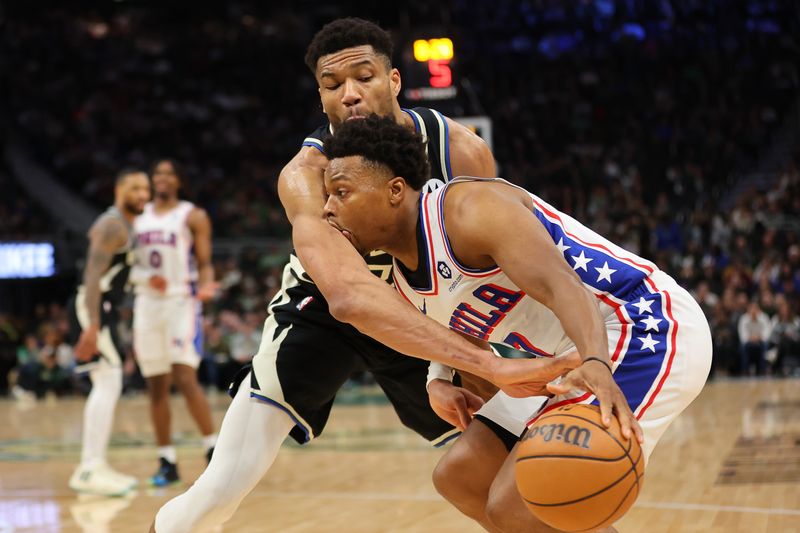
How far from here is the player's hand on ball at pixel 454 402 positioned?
3.23 meters

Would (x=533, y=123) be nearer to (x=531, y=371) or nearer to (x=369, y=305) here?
(x=369, y=305)

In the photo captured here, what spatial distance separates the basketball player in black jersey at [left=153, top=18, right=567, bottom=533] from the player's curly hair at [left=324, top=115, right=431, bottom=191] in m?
0.25

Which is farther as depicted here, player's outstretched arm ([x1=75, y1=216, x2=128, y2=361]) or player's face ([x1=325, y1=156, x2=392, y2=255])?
player's outstretched arm ([x1=75, y1=216, x2=128, y2=361])

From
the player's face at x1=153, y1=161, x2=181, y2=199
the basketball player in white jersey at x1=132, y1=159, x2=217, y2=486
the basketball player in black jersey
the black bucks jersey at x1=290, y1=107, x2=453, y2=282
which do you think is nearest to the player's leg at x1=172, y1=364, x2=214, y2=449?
the basketball player in white jersey at x1=132, y1=159, x2=217, y2=486

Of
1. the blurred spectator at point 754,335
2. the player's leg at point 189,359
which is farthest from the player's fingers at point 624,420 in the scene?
the blurred spectator at point 754,335

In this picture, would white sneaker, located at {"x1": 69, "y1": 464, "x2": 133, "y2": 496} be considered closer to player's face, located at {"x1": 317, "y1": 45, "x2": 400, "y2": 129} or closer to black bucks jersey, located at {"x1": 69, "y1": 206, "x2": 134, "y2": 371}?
black bucks jersey, located at {"x1": 69, "y1": 206, "x2": 134, "y2": 371}

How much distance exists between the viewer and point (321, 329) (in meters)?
3.67

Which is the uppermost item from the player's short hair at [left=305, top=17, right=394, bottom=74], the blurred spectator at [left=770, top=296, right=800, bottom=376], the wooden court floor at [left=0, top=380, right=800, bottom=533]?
the player's short hair at [left=305, top=17, right=394, bottom=74]

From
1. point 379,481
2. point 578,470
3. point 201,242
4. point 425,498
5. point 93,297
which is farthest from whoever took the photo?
point 201,242

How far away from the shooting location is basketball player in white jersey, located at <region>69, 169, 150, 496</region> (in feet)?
21.2

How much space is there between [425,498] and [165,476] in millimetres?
1884

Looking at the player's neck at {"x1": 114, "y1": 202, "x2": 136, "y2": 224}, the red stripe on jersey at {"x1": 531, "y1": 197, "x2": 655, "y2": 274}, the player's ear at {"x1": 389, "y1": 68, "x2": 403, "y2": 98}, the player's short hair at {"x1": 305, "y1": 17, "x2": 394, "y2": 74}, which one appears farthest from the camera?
the player's neck at {"x1": 114, "y1": 202, "x2": 136, "y2": 224}

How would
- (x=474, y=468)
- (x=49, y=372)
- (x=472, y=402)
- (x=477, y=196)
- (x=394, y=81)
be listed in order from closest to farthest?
(x=477, y=196) < (x=474, y=468) < (x=472, y=402) < (x=394, y=81) < (x=49, y=372)

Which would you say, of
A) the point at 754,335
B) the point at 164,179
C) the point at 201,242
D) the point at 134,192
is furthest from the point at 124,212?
the point at 754,335
